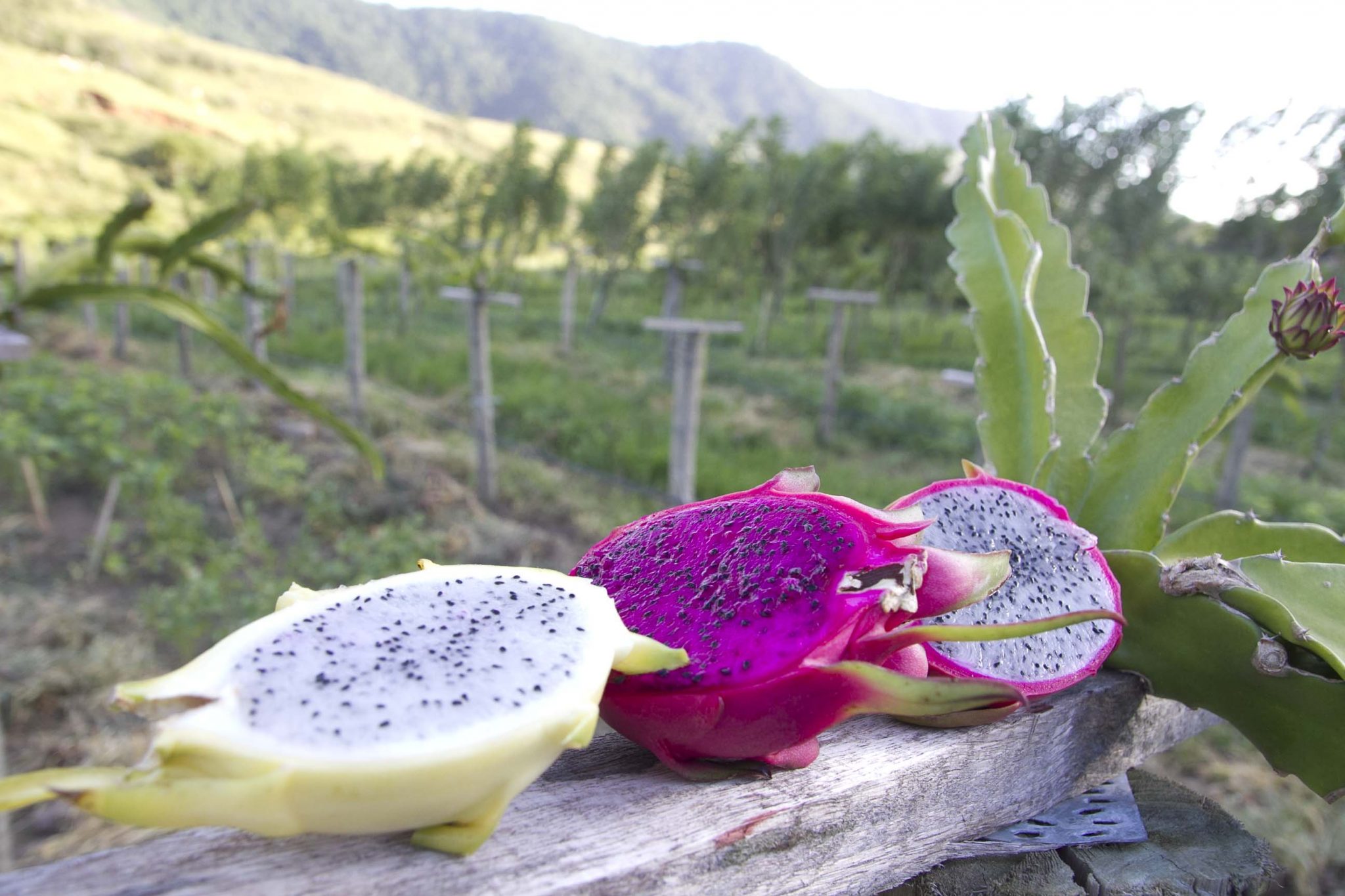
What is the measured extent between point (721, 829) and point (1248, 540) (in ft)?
2.61

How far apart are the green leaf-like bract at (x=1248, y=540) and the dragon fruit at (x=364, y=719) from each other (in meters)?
0.78

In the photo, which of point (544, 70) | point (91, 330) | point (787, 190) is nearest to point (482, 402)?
point (91, 330)

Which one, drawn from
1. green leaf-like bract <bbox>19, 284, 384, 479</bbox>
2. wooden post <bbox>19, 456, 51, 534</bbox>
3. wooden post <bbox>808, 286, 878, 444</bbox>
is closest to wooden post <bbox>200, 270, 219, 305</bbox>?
wooden post <bbox>19, 456, 51, 534</bbox>

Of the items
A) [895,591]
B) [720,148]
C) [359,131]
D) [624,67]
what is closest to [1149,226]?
[720,148]

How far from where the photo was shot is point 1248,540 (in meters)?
0.97

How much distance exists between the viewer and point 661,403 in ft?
32.1

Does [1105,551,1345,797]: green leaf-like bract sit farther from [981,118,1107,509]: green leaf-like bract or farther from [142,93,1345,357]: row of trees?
[142,93,1345,357]: row of trees

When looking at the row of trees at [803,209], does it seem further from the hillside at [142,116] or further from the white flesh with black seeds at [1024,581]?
the white flesh with black seeds at [1024,581]

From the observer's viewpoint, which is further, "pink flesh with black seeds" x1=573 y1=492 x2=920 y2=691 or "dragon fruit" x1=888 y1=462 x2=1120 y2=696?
"dragon fruit" x1=888 y1=462 x2=1120 y2=696

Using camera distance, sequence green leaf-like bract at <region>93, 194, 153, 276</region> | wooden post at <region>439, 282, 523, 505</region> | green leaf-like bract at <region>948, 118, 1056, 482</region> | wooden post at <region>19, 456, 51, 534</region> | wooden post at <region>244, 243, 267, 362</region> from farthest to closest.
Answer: wooden post at <region>244, 243, 267, 362</region>
wooden post at <region>439, 282, 523, 505</region>
wooden post at <region>19, 456, 51, 534</region>
green leaf-like bract at <region>93, 194, 153, 276</region>
green leaf-like bract at <region>948, 118, 1056, 482</region>

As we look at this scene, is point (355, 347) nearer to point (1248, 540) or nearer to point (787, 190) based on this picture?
point (1248, 540)

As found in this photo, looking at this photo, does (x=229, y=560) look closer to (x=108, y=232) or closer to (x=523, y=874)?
(x=108, y=232)

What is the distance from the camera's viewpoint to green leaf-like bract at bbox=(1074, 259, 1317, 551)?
96 centimetres

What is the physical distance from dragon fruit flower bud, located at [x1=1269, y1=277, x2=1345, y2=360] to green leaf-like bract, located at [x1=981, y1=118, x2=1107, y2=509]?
190mm
